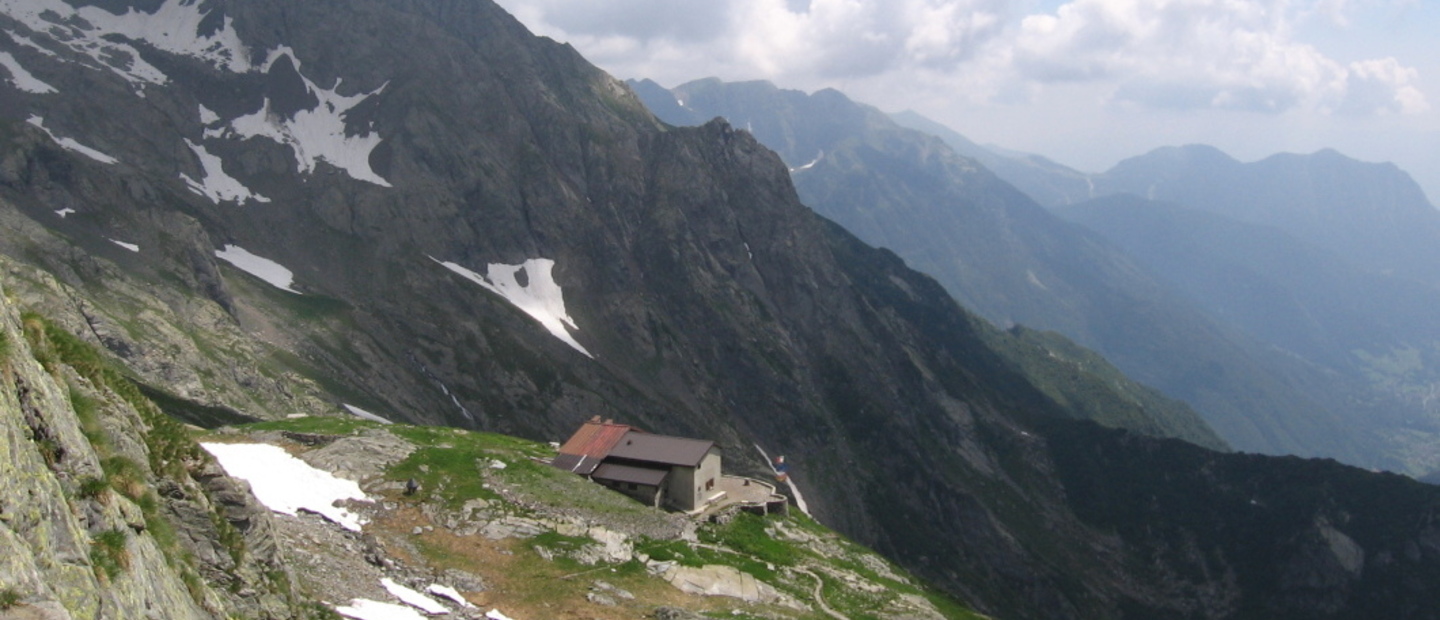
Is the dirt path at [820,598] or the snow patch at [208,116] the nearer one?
the dirt path at [820,598]

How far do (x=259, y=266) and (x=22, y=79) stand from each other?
66568 millimetres

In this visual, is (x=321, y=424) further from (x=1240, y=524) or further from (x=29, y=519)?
(x=1240, y=524)

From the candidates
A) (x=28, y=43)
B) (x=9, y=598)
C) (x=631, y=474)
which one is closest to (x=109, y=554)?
(x=9, y=598)

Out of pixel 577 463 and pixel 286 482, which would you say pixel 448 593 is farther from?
pixel 577 463

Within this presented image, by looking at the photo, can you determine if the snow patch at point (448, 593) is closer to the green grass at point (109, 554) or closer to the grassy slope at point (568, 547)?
the grassy slope at point (568, 547)

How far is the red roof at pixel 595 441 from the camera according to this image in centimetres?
6669

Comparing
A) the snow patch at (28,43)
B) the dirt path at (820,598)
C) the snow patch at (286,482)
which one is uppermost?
the snow patch at (28,43)

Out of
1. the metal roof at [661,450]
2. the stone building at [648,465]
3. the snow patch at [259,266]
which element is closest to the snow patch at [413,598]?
the stone building at [648,465]

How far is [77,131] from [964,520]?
193373mm

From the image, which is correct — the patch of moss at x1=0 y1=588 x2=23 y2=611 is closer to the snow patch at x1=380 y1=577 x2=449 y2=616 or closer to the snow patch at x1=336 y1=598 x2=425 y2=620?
the snow patch at x1=336 y1=598 x2=425 y2=620

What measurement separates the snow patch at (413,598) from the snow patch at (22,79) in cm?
18843

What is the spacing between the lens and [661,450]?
218 ft

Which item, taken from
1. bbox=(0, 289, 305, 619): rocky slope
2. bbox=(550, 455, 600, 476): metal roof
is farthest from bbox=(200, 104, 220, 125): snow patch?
bbox=(0, 289, 305, 619): rocky slope

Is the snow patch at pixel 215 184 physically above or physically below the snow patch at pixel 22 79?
below
